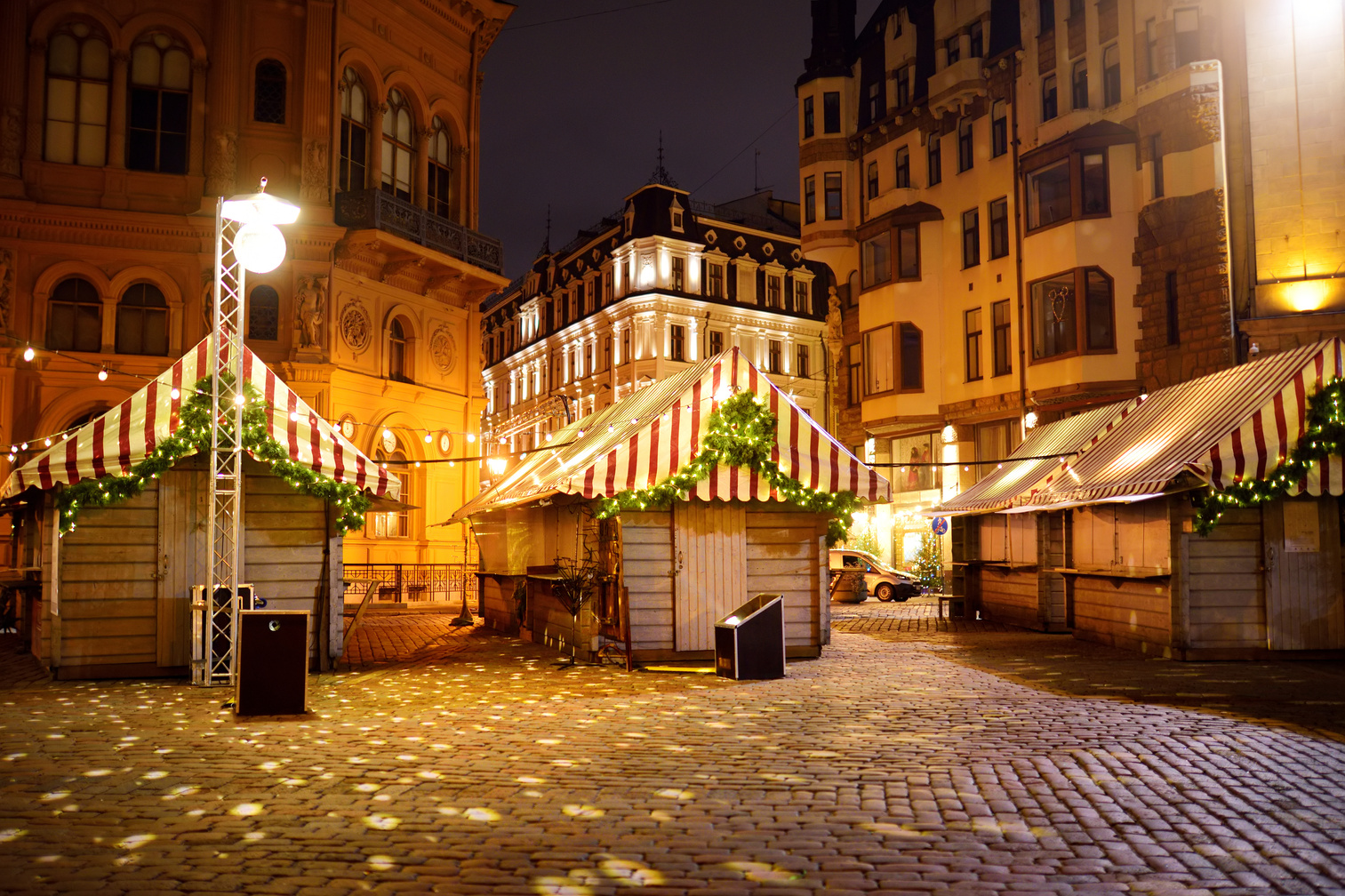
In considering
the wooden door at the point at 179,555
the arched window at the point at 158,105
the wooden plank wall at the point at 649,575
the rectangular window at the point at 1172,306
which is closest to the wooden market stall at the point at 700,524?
the wooden plank wall at the point at 649,575

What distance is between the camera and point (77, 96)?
27.7 m

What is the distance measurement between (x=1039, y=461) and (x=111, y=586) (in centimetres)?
1700

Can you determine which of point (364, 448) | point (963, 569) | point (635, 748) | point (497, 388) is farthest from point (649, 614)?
point (497, 388)

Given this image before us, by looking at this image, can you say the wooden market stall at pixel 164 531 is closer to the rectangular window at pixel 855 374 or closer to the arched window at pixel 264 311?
the arched window at pixel 264 311

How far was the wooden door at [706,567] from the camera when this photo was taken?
1522 centimetres

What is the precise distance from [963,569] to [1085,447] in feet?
21.5

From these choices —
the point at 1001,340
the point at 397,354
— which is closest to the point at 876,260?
the point at 1001,340

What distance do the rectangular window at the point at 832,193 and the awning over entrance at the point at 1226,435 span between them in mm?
26599

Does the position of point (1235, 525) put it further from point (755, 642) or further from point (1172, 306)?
point (1172, 306)

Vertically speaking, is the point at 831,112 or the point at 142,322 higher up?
the point at 831,112

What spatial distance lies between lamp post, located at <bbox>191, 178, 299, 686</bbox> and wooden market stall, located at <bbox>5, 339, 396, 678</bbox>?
0.29 m

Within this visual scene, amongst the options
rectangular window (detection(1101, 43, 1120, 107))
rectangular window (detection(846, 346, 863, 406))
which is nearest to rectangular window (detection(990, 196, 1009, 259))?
rectangular window (detection(1101, 43, 1120, 107))

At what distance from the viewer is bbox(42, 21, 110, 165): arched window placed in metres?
27.5

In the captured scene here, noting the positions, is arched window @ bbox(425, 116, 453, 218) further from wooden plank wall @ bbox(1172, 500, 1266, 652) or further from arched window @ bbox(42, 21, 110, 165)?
wooden plank wall @ bbox(1172, 500, 1266, 652)
